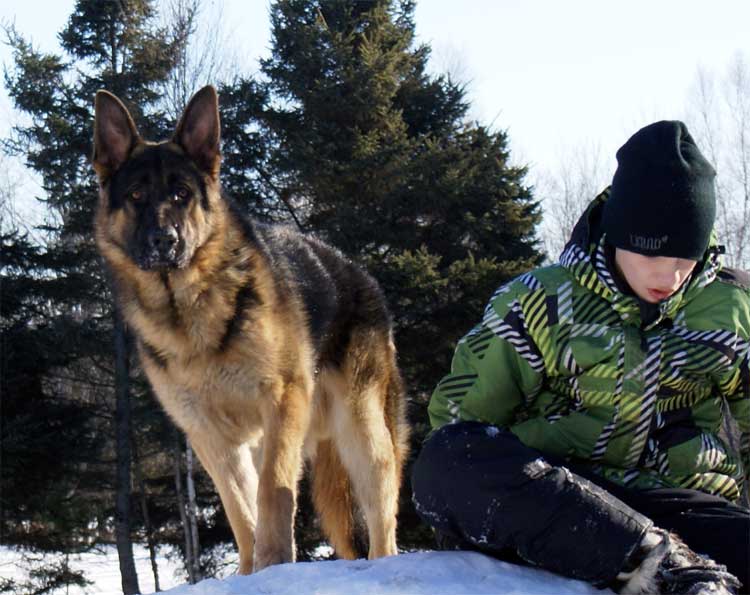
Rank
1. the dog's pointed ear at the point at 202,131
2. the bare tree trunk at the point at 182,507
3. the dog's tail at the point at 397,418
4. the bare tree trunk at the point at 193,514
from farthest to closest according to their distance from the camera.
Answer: the bare tree trunk at the point at 182,507 → the bare tree trunk at the point at 193,514 → the dog's tail at the point at 397,418 → the dog's pointed ear at the point at 202,131

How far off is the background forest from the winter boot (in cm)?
1321

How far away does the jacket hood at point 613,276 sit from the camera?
3.06m

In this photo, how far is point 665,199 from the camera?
3.03 m

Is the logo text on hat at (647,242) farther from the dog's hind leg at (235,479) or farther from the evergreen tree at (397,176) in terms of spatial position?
the evergreen tree at (397,176)

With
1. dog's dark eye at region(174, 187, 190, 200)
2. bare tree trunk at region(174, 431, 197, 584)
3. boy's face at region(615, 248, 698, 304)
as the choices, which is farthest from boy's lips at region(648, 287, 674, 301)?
bare tree trunk at region(174, 431, 197, 584)

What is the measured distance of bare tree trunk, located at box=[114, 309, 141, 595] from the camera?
17422mm

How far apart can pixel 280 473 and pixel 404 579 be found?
6.57 feet

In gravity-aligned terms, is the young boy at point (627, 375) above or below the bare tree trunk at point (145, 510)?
above

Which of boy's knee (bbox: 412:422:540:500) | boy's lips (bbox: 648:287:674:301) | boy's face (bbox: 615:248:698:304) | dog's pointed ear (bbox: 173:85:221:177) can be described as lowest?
boy's knee (bbox: 412:422:540:500)

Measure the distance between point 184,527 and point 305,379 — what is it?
14510mm

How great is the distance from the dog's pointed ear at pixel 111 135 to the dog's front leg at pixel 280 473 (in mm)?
1669

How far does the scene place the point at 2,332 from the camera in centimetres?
1794

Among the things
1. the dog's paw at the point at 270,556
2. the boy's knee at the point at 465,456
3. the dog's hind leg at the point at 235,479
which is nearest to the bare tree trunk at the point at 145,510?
the dog's hind leg at the point at 235,479

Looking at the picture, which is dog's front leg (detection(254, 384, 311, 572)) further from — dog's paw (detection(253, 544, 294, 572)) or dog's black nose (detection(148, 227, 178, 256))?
dog's black nose (detection(148, 227, 178, 256))
